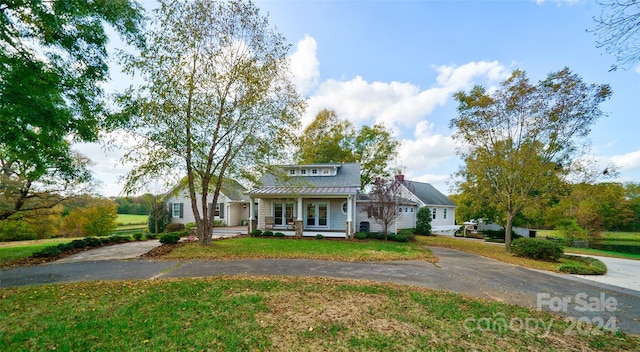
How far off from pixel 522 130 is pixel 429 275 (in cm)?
1037

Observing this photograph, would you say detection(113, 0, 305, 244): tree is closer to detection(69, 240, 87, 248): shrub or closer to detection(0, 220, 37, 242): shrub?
detection(69, 240, 87, 248): shrub

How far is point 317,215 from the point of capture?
18.6 meters

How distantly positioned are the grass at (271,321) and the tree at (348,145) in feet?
73.7

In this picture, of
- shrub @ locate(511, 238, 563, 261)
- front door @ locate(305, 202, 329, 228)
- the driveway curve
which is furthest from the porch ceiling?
shrub @ locate(511, 238, 563, 261)

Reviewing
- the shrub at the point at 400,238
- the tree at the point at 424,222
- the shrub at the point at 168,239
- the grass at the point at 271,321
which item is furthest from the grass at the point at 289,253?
the tree at the point at 424,222

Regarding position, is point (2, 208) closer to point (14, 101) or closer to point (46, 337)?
point (14, 101)

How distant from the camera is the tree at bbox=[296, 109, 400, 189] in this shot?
Result: 28.2 meters

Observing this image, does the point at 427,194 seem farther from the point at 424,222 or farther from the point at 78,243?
the point at 78,243

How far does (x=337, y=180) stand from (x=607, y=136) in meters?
14.2

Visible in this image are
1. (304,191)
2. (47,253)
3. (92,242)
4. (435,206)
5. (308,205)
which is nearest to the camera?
(47,253)

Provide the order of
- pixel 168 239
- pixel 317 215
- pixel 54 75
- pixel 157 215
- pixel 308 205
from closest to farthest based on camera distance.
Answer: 1. pixel 54 75
2. pixel 168 239
3. pixel 317 215
4. pixel 308 205
5. pixel 157 215

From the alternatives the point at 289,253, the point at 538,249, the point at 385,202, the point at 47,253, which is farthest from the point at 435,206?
the point at 47,253

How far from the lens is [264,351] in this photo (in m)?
3.54

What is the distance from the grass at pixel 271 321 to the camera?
3.75 m
